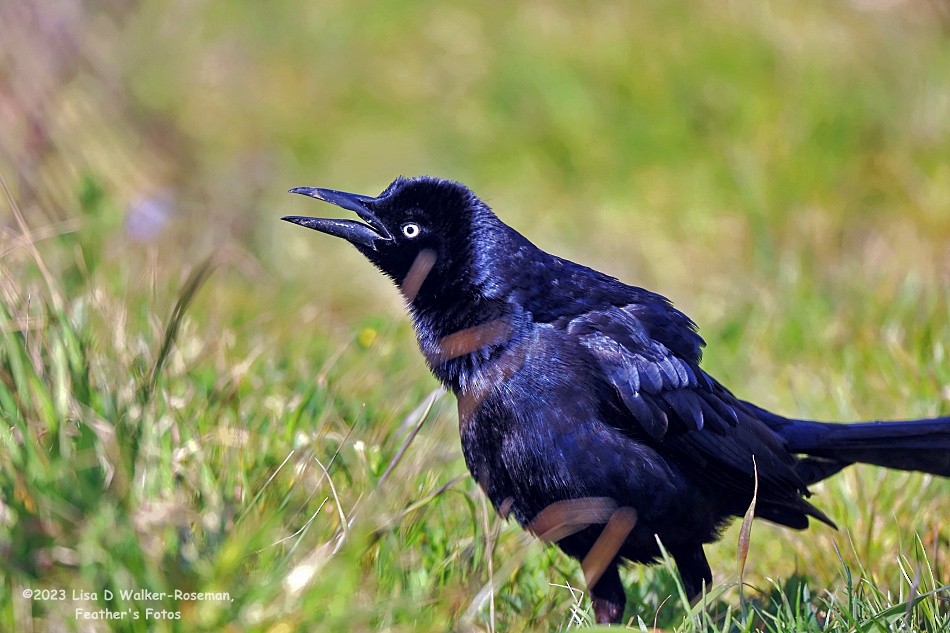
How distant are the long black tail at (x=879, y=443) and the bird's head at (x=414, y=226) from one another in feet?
4.35

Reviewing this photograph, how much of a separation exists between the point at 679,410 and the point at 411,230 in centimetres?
109

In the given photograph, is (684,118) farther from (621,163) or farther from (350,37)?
(350,37)

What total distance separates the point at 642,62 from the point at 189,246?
11.1 ft

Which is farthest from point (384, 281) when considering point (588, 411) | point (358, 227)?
point (588, 411)

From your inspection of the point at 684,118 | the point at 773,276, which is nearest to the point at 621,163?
the point at 684,118

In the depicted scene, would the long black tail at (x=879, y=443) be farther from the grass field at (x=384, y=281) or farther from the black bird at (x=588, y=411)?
the grass field at (x=384, y=281)

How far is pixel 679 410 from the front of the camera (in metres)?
3.63

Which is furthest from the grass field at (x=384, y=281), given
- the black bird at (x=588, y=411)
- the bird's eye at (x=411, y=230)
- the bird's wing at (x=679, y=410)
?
the bird's eye at (x=411, y=230)

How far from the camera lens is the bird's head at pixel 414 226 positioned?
3.76 m

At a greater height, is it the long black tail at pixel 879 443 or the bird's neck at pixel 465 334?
the bird's neck at pixel 465 334

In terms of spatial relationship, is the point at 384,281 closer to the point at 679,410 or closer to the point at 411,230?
the point at 411,230

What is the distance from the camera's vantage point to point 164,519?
94.4 inches

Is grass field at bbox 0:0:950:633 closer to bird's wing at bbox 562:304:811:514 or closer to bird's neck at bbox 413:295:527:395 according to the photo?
bird's neck at bbox 413:295:527:395

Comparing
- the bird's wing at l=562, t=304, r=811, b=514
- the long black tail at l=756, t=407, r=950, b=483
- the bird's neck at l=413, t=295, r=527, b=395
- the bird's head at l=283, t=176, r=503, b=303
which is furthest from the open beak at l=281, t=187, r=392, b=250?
the long black tail at l=756, t=407, r=950, b=483
